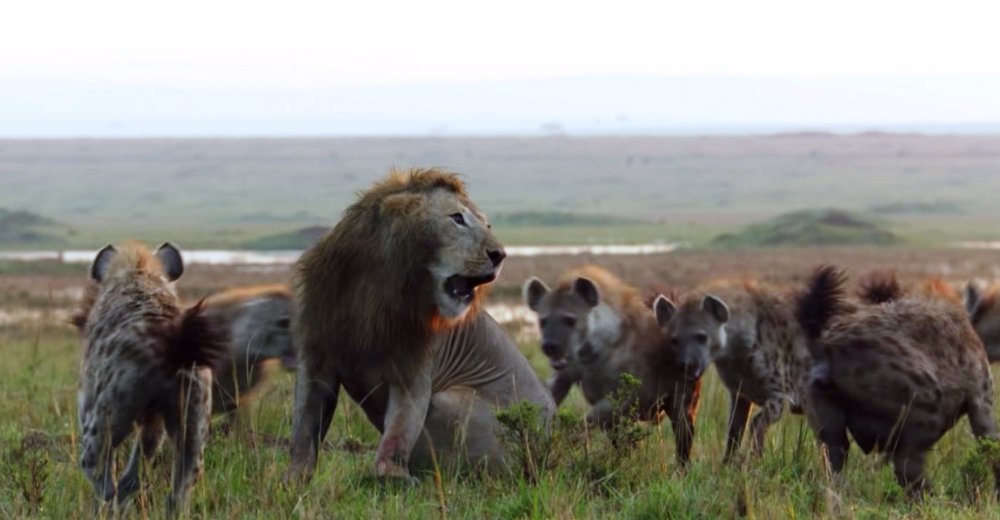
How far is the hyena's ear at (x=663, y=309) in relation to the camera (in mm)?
7602

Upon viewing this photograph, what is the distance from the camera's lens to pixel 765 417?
7.24 m

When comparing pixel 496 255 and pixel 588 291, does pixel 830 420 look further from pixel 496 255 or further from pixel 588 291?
pixel 588 291

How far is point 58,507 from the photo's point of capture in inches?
213

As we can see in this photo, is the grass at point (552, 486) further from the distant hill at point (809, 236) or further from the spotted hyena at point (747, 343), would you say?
the distant hill at point (809, 236)

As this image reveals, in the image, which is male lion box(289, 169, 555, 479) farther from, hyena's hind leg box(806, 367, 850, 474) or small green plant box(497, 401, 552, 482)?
hyena's hind leg box(806, 367, 850, 474)

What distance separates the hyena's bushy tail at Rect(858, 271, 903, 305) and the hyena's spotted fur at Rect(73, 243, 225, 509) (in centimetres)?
264

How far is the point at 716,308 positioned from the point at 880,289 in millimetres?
861

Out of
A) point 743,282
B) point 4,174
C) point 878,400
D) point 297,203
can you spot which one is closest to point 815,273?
point 878,400

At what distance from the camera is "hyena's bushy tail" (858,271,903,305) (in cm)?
671

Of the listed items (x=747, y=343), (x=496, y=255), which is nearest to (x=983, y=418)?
(x=747, y=343)

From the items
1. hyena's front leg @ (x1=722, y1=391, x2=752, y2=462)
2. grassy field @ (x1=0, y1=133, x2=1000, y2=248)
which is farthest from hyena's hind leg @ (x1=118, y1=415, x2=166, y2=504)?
grassy field @ (x1=0, y1=133, x2=1000, y2=248)

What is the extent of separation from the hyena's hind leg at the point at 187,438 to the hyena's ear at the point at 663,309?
2.76 metres

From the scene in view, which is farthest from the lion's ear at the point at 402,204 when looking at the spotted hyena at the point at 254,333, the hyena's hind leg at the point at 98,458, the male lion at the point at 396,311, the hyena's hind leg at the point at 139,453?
the spotted hyena at the point at 254,333

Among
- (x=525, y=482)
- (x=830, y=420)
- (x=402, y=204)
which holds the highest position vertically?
(x=402, y=204)
